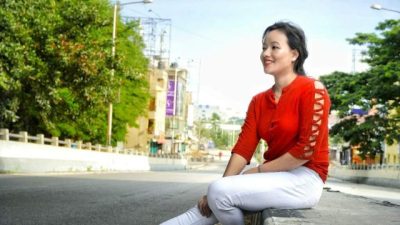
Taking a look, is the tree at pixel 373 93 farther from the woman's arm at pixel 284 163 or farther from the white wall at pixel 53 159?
the woman's arm at pixel 284 163

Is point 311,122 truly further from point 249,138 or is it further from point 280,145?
point 249,138

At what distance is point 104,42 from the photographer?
2461cm

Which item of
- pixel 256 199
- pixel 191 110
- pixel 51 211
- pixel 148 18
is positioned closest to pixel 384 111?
pixel 51 211

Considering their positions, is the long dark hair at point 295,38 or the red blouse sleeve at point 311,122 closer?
the red blouse sleeve at point 311,122

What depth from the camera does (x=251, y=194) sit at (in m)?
3.70

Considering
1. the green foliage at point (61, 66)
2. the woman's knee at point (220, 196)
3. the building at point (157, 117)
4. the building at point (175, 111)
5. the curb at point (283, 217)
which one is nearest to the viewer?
the curb at point (283, 217)

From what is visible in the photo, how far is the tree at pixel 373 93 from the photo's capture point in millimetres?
36750

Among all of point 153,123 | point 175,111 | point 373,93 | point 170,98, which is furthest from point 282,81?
point 175,111

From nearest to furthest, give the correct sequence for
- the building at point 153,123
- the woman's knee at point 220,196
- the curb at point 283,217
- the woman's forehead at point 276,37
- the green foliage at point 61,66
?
the curb at point 283,217 → the woman's knee at point 220,196 → the woman's forehead at point 276,37 → the green foliage at point 61,66 → the building at point 153,123

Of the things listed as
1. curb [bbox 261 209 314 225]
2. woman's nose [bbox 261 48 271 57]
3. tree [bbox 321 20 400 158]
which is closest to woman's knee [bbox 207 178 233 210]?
curb [bbox 261 209 314 225]

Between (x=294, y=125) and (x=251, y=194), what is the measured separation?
54 cm

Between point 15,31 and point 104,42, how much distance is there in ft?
19.6

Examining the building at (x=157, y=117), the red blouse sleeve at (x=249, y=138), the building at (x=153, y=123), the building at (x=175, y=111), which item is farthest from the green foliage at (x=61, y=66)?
the building at (x=175, y=111)

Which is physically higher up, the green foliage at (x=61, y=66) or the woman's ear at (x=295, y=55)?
the green foliage at (x=61, y=66)
